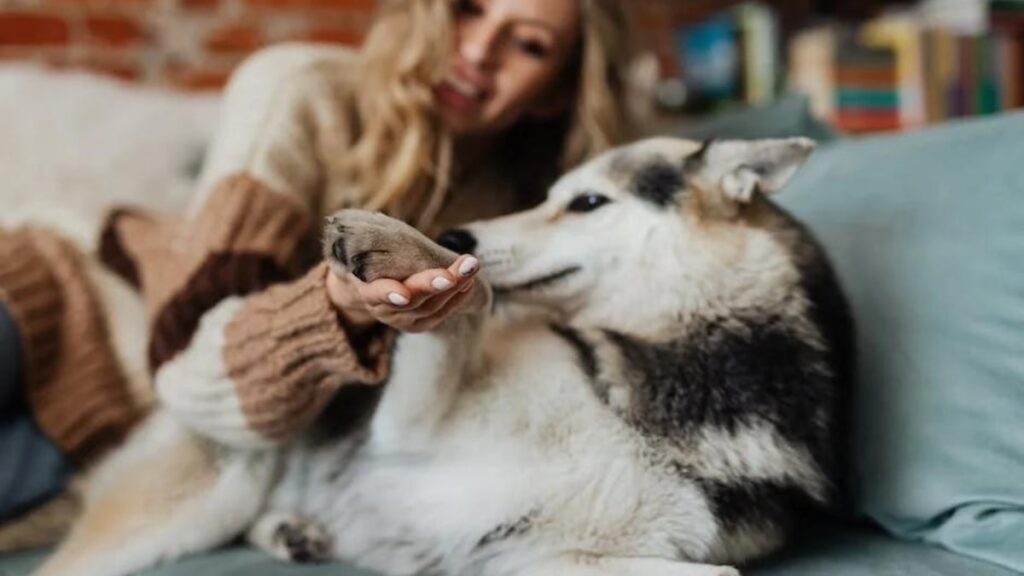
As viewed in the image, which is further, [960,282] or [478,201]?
[478,201]

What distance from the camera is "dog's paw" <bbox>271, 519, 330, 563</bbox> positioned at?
1.10 meters

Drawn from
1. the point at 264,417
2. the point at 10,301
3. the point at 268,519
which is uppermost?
Result: the point at 10,301

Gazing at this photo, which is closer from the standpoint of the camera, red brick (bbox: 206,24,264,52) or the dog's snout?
the dog's snout

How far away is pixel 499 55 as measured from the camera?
1.46 m

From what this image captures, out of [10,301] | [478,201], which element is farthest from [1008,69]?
[10,301]

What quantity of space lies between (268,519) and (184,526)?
0.10 metres

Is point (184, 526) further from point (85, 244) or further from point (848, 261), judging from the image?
point (848, 261)

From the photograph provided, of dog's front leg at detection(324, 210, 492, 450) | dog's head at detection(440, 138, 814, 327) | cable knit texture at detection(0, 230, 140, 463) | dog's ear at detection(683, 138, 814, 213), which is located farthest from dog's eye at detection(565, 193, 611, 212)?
cable knit texture at detection(0, 230, 140, 463)

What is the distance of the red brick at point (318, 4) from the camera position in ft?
7.89

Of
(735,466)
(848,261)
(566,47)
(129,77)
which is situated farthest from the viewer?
(129,77)

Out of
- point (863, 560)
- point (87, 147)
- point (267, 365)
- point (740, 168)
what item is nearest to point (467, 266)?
point (267, 365)

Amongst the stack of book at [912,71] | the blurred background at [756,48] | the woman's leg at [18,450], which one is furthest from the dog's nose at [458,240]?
the stack of book at [912,71]

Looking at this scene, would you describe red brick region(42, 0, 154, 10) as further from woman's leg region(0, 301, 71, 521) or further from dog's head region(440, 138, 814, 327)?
dog's head region(440, 138, 814, 327)

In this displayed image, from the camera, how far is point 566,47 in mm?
1531
